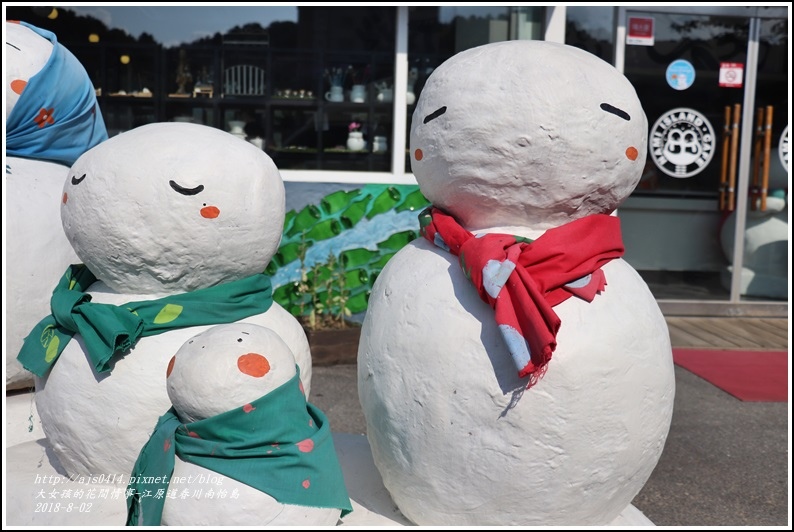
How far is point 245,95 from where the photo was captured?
21.6 feet

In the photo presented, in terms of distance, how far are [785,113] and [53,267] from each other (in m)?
6.98

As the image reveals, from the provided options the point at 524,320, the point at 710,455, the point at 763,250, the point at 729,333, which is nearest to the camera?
the point at 524,320

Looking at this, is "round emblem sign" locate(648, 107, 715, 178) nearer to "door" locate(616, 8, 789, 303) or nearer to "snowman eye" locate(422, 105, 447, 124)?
"door" locate(616, 8, 789, 303)

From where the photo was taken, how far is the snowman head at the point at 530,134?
7.61ft

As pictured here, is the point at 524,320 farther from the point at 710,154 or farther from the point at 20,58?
the point at 710,154

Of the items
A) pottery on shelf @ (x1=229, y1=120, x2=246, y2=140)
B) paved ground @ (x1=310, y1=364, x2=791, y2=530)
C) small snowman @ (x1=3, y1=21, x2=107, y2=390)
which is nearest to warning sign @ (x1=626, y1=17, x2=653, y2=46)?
paved ground @ (x1=310, y1=364, x2=791, y2=530)

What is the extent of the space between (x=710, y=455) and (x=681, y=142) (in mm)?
4027

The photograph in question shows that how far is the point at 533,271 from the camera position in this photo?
2.32 meters

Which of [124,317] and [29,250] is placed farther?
[29,250]

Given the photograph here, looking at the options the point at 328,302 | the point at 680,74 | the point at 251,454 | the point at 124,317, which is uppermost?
the point at 680,74

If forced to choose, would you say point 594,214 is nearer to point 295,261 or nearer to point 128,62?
point 295,261

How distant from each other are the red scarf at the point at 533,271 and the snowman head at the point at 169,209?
721mm

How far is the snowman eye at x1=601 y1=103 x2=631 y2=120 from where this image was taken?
236 cm

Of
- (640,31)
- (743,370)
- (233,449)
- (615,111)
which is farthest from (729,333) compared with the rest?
(233,449)
